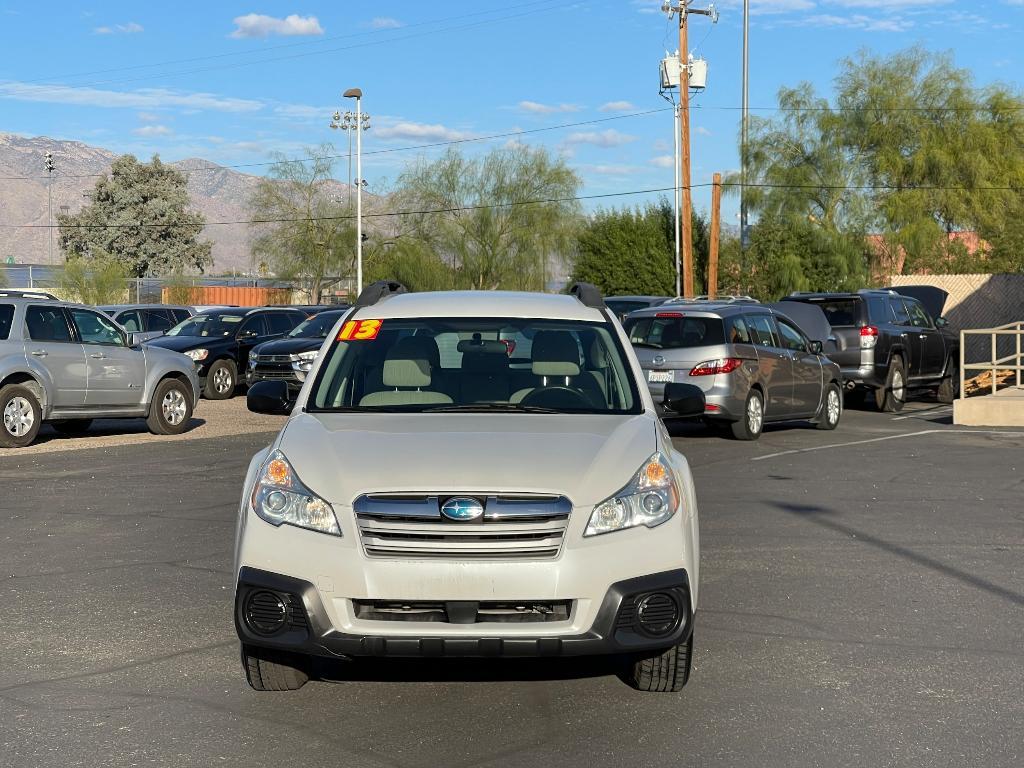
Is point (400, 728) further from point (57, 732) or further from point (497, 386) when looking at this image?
point (497, 386)

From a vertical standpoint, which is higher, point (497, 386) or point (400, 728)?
point (497, 386)

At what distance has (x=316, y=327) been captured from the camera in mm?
27156

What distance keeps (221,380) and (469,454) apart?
2215 cm

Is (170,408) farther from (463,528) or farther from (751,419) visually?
(463,528)

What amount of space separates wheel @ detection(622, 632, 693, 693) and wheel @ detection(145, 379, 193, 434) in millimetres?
14392

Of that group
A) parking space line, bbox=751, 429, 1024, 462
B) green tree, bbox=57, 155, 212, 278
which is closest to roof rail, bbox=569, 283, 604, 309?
parking space line, bbox=751, 429, 1024, 462

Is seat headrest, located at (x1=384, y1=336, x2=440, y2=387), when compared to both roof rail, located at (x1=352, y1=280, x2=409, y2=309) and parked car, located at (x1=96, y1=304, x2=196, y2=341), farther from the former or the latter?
parked car, located at (x1=96, y1=304, x2=196, y2=341)

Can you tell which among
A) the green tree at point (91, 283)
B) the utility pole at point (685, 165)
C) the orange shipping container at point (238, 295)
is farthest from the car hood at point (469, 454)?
the orange shipping container at point (238, 295)

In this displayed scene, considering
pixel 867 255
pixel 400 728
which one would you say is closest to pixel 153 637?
pixel 400 728

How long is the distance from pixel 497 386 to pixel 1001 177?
53.3 m

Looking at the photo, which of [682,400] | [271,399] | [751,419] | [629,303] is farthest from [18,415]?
[629,303]

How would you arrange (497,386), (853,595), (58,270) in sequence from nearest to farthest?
1. (497,386)
2. (853,595)
3. (58,270)

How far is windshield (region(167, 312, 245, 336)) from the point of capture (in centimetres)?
2808

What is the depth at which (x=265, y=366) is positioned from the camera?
998 inches
